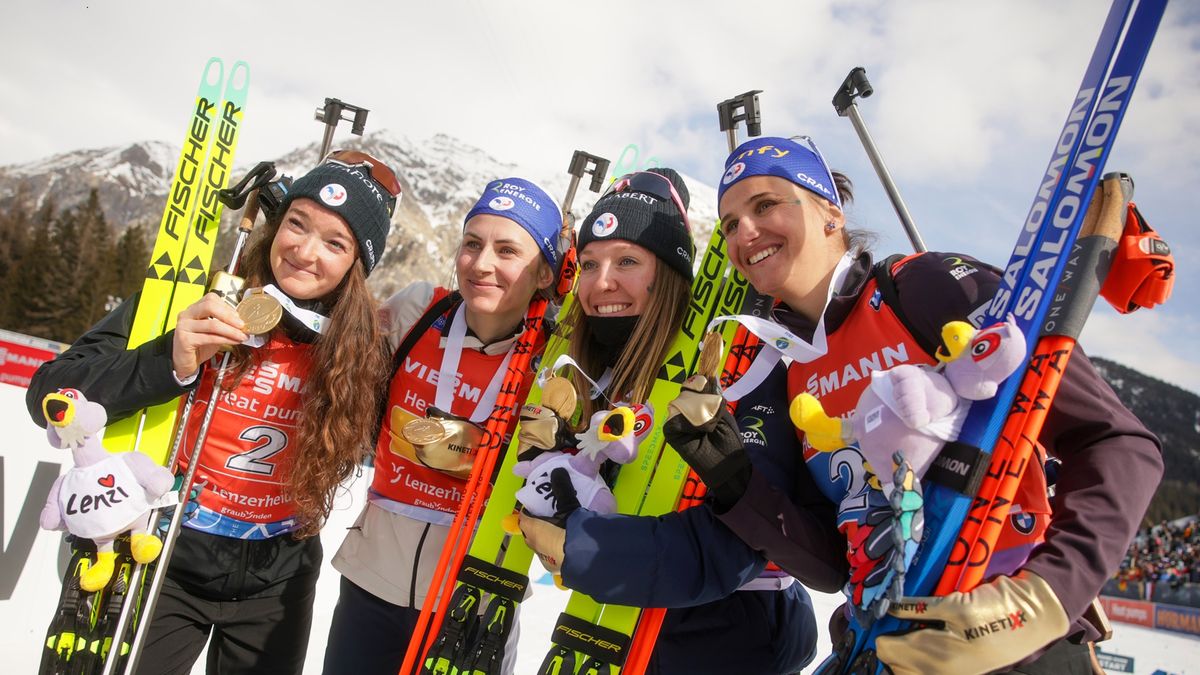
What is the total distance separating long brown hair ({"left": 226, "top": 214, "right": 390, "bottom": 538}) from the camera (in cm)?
246

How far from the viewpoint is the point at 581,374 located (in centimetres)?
248

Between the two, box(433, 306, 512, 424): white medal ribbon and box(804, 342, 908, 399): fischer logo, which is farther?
box(433, 306, 512, 424): white medal ribbon

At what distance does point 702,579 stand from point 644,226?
1.31m

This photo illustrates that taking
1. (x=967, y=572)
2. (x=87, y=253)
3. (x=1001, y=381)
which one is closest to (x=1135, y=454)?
(x=1001, y=381)

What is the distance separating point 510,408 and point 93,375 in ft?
4.74

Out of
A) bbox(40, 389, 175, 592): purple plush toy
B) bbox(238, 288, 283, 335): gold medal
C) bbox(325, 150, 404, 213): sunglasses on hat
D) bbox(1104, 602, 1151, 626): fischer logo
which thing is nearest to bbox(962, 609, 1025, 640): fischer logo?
bbox(238, 288, 283, 335): gold medal

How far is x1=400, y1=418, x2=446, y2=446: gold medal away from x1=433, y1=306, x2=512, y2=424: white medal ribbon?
17 cm

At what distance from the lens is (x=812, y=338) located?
2.03 metres

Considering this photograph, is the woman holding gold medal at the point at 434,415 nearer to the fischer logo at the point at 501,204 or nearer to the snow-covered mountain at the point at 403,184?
the fischer logo at the point at 501,204

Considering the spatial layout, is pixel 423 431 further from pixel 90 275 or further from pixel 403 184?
pixel 403 184

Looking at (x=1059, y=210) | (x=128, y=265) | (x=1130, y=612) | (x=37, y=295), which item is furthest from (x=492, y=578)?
(x=128, y=265)

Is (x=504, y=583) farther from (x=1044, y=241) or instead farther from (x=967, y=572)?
(x=1044, y=241)

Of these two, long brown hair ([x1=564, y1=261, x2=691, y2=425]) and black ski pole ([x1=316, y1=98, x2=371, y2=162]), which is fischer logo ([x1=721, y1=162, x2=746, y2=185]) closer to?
long brown hair ([x1=564, y1=261, x2=691, y2=425])

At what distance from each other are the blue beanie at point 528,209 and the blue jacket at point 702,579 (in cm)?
118
